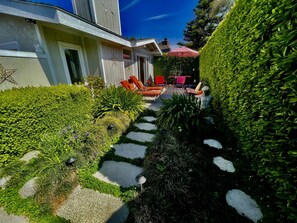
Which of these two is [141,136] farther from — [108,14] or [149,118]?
[108,14]

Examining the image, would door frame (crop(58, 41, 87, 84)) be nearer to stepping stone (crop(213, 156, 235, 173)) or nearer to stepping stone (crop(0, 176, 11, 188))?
stepping stone (crop(0, 176, 11, 188))

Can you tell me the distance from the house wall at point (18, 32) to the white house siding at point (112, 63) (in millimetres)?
2771

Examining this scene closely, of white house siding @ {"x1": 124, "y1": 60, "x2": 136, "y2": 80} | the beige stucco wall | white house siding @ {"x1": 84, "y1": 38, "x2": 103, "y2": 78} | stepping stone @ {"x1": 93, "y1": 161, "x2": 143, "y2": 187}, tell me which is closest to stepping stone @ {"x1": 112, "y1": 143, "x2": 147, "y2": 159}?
stepping stone @ {"x1": 93, "y1": 161, "x2": 143, "y2": 187}

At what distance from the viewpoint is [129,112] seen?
5297 millimetres

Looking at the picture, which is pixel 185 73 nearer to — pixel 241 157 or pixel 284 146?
pixel 241 157

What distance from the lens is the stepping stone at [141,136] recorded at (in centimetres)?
419

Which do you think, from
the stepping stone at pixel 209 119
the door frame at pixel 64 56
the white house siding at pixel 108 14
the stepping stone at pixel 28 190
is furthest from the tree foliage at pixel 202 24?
the stepping stone at pixel 28 190

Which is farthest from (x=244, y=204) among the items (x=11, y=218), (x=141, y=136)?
(x=11, y=218)

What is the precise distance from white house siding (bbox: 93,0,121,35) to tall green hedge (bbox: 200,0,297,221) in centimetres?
790

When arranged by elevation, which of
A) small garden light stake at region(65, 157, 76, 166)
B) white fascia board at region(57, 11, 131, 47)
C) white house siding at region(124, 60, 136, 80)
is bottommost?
small garden light stake at region(65, 157, 76, 166)

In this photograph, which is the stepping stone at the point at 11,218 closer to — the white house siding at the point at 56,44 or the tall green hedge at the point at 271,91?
the tall green hedge at the point at 271,91

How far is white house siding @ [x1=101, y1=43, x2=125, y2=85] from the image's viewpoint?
6989 mm

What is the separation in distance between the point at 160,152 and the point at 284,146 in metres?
2.03

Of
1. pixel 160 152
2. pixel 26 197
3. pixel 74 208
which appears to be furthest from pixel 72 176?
pixel 160 152
